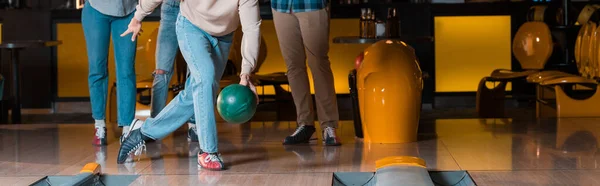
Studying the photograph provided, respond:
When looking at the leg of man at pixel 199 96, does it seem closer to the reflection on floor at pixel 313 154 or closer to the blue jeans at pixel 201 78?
the blue jeans at pixel 201 78

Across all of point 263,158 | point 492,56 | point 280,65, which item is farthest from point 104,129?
point 492,56

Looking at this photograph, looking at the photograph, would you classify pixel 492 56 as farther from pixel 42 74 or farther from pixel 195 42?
pixel 195 42

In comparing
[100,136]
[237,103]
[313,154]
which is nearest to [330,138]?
[313,154]

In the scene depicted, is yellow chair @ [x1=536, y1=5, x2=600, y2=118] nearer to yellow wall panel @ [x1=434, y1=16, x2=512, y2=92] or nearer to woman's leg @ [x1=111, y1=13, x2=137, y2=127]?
yellow wall panel @ [x1=434, y1=16, x2=512, y2=92]

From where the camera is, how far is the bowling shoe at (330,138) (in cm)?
604

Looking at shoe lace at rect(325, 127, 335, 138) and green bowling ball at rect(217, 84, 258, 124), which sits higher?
green bowling ball at rect(217, 84, 258, 124)

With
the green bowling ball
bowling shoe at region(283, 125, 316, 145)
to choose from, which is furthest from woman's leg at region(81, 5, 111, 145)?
the green bowling ball

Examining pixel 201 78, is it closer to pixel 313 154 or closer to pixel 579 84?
pixel 313 154

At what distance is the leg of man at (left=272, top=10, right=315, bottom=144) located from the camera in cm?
593

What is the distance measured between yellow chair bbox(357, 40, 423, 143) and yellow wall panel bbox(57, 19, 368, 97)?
14.3 feet

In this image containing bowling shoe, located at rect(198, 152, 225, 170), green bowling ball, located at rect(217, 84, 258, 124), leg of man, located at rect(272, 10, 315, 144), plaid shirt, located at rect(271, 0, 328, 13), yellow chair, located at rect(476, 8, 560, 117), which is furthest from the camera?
yellow chair, located at rect(476, 8, 560, 117)

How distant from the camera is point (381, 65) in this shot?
6219mm

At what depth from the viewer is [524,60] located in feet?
30.5

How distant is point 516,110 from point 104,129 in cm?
533
